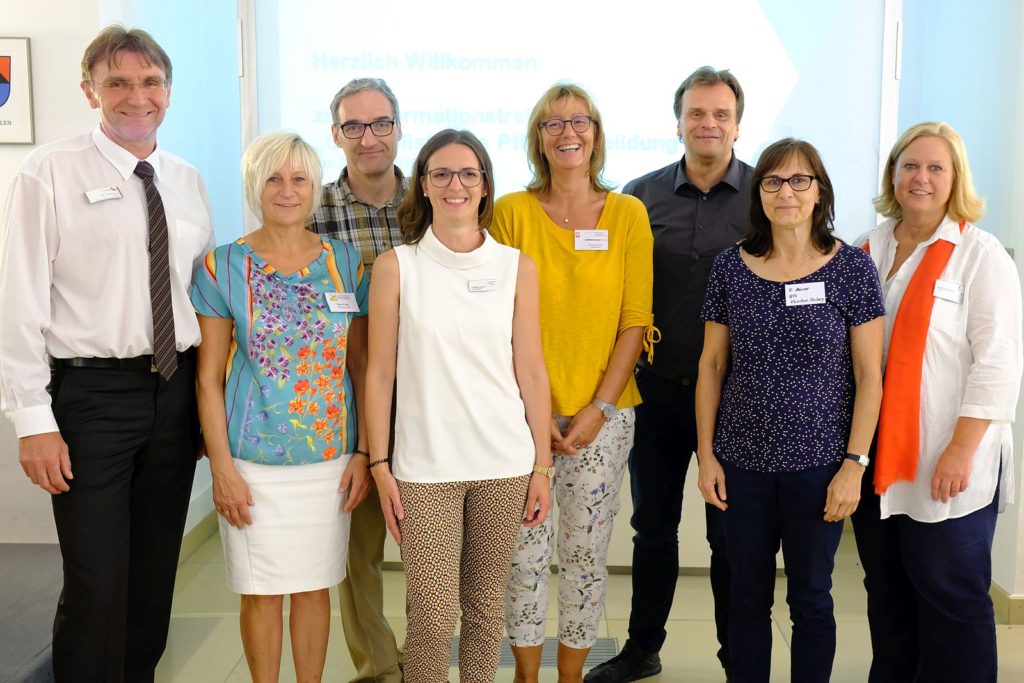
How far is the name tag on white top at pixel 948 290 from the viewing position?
2.30 m

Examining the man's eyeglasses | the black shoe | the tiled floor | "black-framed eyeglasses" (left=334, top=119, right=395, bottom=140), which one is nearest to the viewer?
the man's eyeglasses

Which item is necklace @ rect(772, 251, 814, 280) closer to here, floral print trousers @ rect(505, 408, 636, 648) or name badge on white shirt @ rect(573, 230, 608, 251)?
name badge on white shirt @ rect(573, 230, 608, 251)

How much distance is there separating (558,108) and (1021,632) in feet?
8.71

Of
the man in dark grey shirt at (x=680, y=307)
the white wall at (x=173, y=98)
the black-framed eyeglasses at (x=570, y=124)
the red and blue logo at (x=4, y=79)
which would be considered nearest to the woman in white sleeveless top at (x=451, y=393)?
the black-framed eyeglasses at (x=570, y=124)

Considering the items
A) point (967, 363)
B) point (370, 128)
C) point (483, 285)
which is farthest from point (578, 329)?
point (967, 363)

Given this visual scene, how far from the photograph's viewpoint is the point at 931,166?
2342 millimetres

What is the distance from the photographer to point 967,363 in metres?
2.33

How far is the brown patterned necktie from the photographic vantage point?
7.49ft

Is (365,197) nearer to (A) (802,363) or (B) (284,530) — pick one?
(B) (284,530)

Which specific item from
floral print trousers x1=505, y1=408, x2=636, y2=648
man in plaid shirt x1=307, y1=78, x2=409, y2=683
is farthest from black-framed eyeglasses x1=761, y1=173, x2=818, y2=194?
man in plaid shirt x1=307, y1=78, x2=409, y2=683

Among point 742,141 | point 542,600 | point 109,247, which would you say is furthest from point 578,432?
point 742,141

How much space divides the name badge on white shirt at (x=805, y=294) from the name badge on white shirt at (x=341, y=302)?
1121 millimetres

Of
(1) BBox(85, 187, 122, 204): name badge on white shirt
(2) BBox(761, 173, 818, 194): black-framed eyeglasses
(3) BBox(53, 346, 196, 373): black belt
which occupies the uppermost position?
(2) BBox(761, 173, 818, 194): black-framed eyeglasses

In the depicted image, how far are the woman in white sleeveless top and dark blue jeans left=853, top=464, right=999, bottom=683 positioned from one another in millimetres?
985
